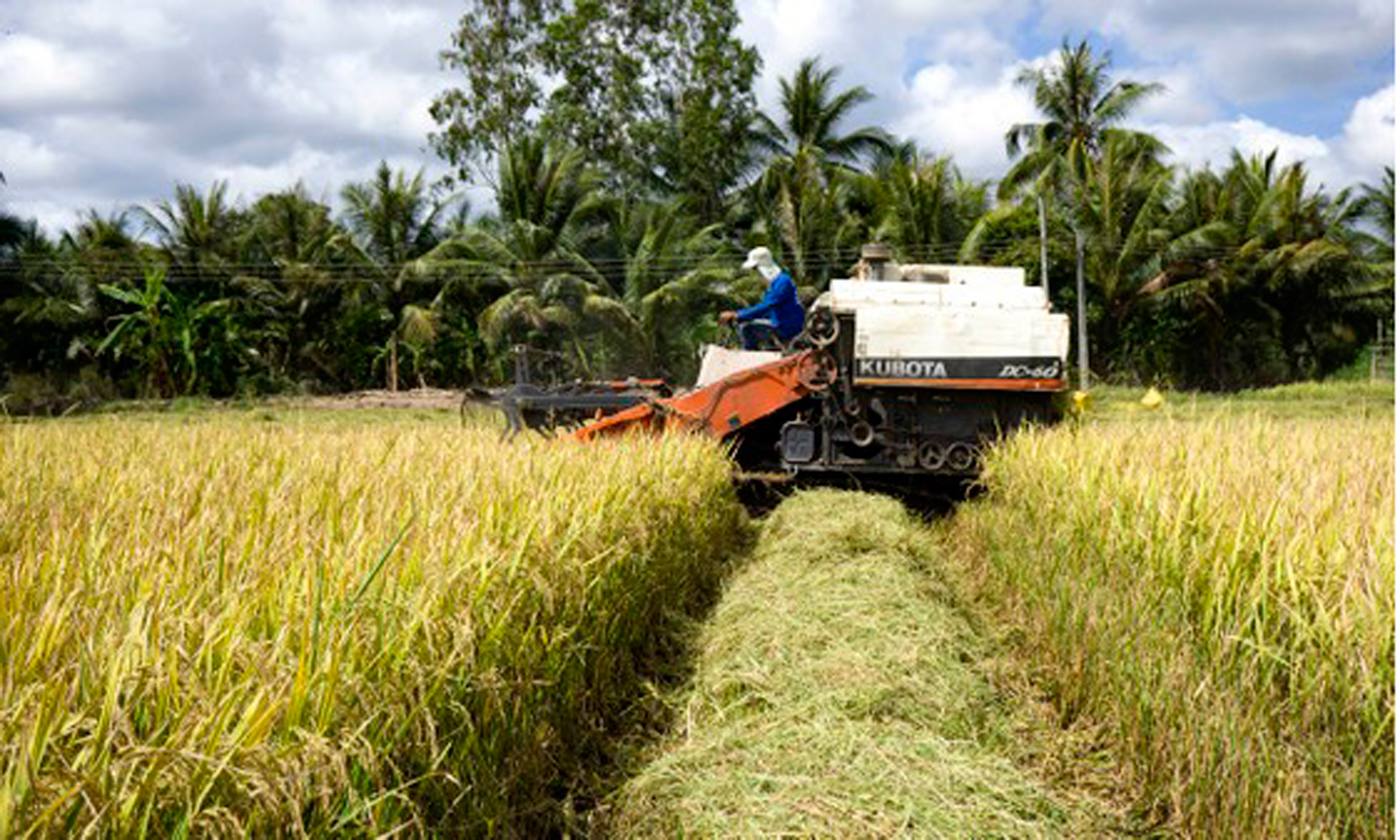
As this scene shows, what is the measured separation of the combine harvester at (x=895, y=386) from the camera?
23.1ft

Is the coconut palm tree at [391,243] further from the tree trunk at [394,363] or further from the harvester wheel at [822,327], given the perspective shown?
the harvester wheel at [822,327]

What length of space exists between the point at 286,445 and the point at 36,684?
4153 mm

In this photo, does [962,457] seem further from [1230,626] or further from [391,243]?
[391,243]

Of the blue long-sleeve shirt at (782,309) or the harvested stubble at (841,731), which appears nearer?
the harvested stubble at (841,731)

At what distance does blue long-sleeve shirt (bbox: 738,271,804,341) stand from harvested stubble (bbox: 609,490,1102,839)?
9.97 ft

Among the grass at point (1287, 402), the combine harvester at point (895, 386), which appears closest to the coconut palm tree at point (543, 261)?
the grass at point (1287, 402)

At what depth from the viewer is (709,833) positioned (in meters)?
2.71

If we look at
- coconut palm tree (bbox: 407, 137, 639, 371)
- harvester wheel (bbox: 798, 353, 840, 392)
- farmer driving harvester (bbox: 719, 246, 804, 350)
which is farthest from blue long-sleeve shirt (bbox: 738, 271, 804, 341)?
coconut palm tree (bbox: 407, 137, 639, 371)

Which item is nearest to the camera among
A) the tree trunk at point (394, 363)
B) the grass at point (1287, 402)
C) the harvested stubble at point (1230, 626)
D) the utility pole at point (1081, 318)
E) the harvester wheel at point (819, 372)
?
the harvested stubble at point (1230, 626)

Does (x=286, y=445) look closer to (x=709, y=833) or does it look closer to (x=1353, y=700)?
(x=709, y=833)

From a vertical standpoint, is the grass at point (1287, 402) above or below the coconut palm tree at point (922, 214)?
below

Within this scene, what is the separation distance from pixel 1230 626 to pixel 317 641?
2253 millimetres

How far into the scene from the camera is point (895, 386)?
7133mm

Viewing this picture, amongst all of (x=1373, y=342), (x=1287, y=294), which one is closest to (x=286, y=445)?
(x=1287, y=294)
